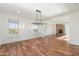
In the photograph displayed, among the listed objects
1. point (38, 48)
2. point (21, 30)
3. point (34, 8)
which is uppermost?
point (34, 8)

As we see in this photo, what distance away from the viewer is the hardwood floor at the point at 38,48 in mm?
1977

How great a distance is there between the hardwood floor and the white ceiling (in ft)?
2.05

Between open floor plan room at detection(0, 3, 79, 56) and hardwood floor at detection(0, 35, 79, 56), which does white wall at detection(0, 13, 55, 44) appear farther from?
hardwood floor at detection(0, 35, 79, 56)

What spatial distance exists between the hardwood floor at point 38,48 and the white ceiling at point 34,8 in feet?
2.05

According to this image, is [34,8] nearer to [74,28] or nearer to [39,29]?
[39,29]

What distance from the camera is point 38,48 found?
2.03m

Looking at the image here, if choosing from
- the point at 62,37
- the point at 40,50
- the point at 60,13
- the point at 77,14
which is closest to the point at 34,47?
the point at 40,50

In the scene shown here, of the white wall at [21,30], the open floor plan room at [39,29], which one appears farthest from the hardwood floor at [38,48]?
the white wall at [21,30]

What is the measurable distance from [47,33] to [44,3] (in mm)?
674

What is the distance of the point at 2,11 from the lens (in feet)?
6.30

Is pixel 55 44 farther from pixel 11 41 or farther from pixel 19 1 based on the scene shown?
pixel 19 1

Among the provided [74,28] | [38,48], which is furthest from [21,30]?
[74,28]

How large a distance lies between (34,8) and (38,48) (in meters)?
0.88

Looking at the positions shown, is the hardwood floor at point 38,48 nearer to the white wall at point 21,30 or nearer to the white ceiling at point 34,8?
the white wall at point 21,30
